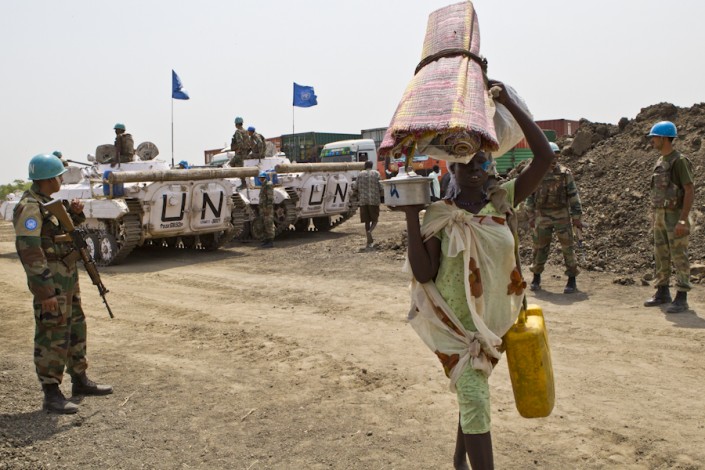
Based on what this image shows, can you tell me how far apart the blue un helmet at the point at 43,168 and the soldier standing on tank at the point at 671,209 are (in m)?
5.80

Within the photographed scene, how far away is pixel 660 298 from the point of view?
8.04 meters

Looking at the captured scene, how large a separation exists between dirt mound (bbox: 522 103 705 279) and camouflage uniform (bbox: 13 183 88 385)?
7.47 metres

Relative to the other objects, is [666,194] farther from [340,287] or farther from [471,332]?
[471,332]

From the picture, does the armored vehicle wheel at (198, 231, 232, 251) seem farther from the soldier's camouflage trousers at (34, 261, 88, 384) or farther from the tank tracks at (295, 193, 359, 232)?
the soldier's camouflage trousers at (34, 261, 88, 384)

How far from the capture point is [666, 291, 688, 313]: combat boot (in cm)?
761

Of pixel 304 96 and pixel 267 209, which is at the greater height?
pixel 304 96

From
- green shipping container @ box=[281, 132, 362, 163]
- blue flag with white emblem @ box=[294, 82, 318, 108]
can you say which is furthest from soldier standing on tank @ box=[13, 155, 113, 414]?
green shipping container @ box=[281, 132, 362, 163]

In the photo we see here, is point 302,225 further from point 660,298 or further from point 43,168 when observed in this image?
point 43,168

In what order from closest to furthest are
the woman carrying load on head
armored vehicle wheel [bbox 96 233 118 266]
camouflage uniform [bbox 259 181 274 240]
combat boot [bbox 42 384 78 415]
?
the woman carrying load on head, combat boot [bbox 42 384 78 415], armored vehicle wheel [bbox 96 233 118 266], camouflage uniform [bbox 259 181 274 240]

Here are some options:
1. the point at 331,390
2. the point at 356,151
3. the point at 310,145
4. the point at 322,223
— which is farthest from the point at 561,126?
the point at 331,390

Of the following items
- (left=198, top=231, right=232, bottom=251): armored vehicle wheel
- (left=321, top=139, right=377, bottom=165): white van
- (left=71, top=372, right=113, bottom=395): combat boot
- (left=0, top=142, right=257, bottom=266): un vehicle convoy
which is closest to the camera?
(left=71, top=372, right=113, bottom=395): combat boot

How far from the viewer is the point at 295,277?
11484mm

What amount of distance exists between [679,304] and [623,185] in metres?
5.29

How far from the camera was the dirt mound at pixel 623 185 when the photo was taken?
1048 centimetres
